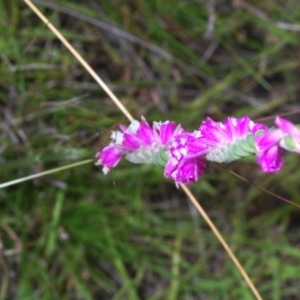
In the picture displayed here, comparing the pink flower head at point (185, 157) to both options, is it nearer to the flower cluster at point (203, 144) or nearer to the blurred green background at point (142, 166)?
the flower cluster at point (203, 144)

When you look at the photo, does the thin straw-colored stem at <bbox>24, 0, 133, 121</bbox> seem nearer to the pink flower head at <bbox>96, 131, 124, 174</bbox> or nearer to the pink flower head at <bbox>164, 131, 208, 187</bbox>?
the pink flower head at <bbox>96, 131, 124, 174</bbox>

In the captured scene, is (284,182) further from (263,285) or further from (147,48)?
(147,48)

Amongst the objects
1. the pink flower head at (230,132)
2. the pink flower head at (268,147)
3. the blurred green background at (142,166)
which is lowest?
the blurred green background at (142,166)

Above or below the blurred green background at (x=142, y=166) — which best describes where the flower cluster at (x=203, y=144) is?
above

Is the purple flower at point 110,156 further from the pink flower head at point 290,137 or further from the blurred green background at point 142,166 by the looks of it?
the blurred green background at point 142,166

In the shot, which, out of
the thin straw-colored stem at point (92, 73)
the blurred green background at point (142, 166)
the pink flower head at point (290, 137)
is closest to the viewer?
the pink flower head at point (290, 137)

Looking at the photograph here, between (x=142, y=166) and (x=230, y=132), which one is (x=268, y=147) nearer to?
(x=230, y=132)

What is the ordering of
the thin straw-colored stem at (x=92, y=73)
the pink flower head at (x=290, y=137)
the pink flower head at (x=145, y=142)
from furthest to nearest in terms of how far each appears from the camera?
the thin straw-colored stem at (x=92, y=73) → the pink flower head at (x=145, y=142) → the pink flower head at (x=290, y=137)

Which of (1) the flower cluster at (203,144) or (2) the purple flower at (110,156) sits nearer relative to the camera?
(1) the flower cluster at (203,144)

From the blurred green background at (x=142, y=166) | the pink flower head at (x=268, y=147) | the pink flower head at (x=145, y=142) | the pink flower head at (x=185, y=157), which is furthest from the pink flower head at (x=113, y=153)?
the blurred green background at (x=142, y=166)
